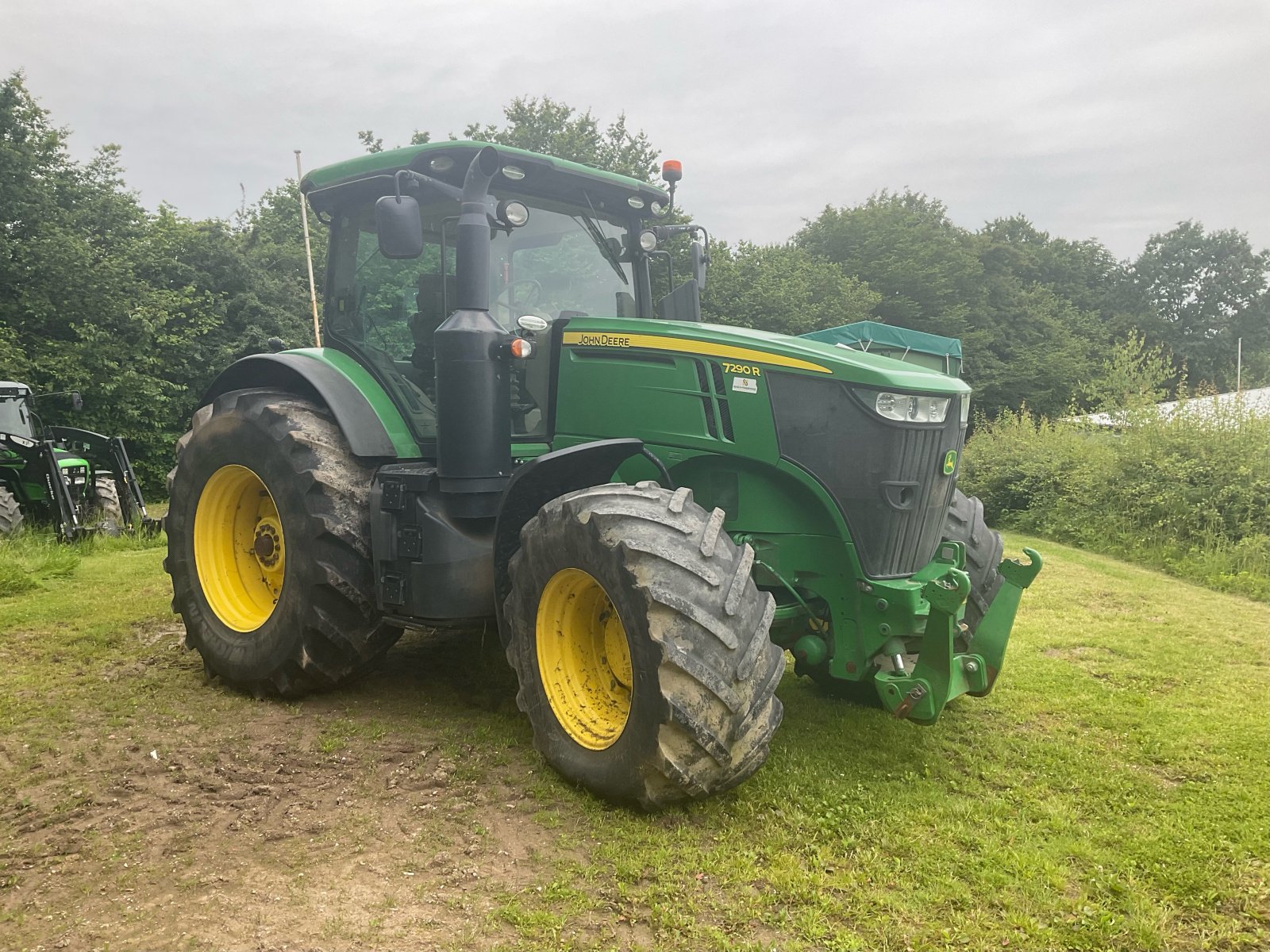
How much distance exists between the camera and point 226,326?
1916 cm

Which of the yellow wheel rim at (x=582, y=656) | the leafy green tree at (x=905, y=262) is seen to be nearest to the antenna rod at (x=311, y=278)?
the yellow wheel rim at (x=582, y=656)

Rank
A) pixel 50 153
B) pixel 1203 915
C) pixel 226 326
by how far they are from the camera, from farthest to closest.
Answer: pixel 226 326 < pixel 50 153 < pixel 1203 915

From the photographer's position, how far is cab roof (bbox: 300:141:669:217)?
162 inches

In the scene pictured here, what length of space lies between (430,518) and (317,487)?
60 centimetres

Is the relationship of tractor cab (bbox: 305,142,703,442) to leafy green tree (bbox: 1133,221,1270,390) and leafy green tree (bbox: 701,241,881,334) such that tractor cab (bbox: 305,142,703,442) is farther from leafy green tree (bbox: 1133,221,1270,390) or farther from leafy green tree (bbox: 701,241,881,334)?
leafy green tree (bbox: 1133,221,1270,390)

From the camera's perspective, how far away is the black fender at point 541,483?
358 cm

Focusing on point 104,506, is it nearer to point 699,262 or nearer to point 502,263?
point 502,263

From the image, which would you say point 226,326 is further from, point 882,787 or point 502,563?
point 882,787

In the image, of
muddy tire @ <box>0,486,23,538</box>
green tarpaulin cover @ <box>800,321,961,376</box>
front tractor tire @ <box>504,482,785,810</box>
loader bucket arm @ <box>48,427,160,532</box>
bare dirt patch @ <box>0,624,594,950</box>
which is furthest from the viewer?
green tarpaulin cover @ <box>800,321,961,376</box>

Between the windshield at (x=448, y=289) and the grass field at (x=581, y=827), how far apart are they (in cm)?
156

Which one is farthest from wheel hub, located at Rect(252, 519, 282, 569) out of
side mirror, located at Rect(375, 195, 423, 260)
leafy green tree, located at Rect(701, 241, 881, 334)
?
leafy green tree, located at Rect(701, 241, 881, 334)

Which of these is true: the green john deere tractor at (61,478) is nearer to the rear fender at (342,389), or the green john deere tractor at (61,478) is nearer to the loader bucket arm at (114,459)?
the loader bucket arm at (114,459)

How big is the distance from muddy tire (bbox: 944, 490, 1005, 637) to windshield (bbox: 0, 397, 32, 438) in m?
10.8

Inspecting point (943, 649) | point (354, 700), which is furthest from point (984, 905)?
point (354, 700)
